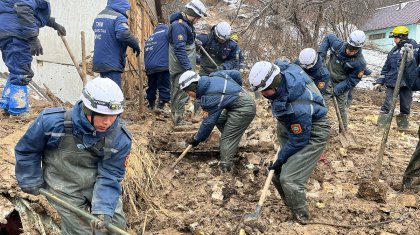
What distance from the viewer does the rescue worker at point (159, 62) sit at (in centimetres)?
681

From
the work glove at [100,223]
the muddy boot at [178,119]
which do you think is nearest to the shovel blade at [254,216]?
the work glove at [100,223]

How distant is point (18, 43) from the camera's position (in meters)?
4.91

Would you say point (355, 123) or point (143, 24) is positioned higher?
point (143, 24)

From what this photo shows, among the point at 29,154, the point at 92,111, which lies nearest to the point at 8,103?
the point at 29,154

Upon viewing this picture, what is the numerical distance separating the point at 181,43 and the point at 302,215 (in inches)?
122

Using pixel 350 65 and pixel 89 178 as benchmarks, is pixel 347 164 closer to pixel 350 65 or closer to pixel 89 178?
pixel 350 65

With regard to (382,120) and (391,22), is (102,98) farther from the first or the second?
(391,22)

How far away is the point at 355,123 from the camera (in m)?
8.42

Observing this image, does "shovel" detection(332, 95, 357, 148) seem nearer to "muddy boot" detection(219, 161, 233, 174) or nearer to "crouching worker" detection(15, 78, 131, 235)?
"muddy boot" detection(219, 161, 233, 174)

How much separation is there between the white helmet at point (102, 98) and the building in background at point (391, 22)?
3038cm

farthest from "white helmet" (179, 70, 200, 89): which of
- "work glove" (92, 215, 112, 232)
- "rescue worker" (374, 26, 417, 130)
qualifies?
"rescue worker" (374, 26, 417, 130)

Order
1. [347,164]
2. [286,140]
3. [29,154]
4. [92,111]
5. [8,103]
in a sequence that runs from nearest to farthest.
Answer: [92,111] → [29,154] → [286,140] → [8,103] → [347,164]

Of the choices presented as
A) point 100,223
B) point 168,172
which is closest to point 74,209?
point 100,223

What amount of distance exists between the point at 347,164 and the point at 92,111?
4.34 metres
